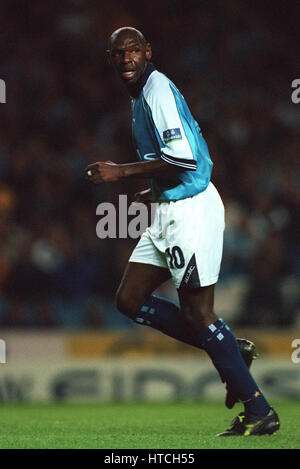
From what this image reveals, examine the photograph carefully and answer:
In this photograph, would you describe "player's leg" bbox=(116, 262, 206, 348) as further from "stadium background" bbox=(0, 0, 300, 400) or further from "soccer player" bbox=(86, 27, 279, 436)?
"stadium background" bbox=(0, 0, 300, 400)

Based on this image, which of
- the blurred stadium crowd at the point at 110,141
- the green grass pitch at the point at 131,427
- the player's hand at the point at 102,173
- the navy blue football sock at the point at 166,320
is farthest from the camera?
the blurred stadium crowd at the point at 110,141

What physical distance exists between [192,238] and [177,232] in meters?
0.09

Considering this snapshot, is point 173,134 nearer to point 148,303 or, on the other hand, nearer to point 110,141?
point 148,303

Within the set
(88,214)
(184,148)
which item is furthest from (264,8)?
(184,148)

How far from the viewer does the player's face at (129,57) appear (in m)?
4.67

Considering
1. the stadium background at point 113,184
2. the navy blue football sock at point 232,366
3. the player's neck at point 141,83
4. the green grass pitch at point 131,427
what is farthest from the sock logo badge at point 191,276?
the stadium background at point 113,184

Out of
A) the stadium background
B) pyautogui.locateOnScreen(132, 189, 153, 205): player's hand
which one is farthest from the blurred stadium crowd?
pyautogui.locateOnScreen(132, 189, 153, 205): player's hand

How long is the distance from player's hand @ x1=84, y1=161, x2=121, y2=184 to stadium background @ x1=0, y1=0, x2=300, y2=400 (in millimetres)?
3861

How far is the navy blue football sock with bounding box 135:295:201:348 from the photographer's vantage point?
15.8 feet

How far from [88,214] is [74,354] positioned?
6.68 ft

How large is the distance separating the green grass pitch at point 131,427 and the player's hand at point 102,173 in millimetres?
1276

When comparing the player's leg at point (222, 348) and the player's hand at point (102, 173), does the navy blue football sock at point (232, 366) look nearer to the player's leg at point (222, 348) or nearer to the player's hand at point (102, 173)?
the player's leg at point (222, 348)

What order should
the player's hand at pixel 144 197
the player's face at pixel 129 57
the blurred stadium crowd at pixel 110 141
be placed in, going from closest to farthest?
the player's face at pixel 129 57, the player's hand at pixel 144 197, the blurred stadium crowd at pixel 110 141

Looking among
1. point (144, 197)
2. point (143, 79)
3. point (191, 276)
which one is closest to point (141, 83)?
point (143, 79)
